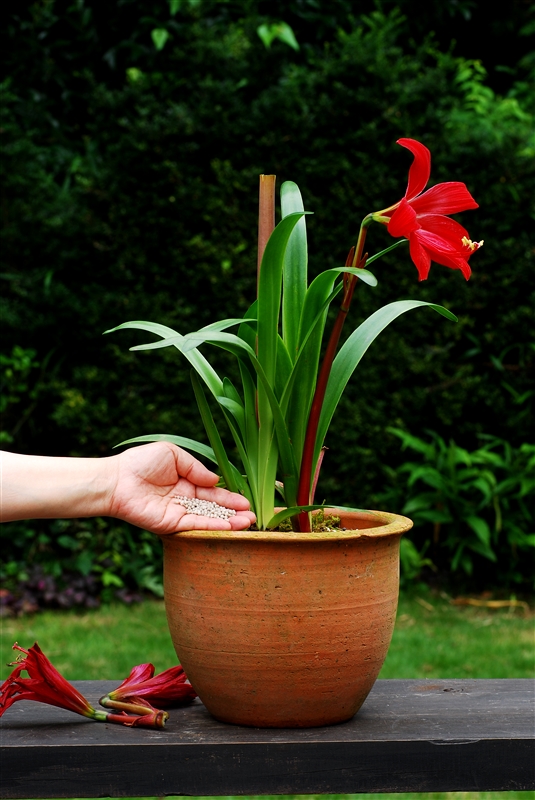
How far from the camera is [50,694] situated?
1252 mm

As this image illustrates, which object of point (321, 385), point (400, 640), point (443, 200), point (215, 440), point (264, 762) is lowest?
point (400, 640)

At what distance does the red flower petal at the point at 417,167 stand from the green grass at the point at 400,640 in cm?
193

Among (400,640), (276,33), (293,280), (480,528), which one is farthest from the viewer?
(276,33)

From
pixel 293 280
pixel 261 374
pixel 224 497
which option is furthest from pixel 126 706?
pixel 293 280

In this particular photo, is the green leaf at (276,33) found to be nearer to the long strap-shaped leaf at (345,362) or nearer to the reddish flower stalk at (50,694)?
the long strap-shaped leaf at (345,362)

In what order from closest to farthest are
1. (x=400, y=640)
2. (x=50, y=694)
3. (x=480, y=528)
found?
(x=50, y=694) → (x=400, y=640) → (x=480, y=528)

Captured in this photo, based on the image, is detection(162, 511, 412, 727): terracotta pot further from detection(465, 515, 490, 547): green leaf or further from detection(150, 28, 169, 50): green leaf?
detection(150, 28, 169, 50): green leaf

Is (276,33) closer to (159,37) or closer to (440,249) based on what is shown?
(159,37)

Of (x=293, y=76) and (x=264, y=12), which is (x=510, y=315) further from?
(x=264, y=12)

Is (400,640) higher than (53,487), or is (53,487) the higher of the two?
(53,487)

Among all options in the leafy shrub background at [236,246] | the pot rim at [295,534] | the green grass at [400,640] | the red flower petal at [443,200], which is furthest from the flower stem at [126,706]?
the leafy shrub background at [236,246]

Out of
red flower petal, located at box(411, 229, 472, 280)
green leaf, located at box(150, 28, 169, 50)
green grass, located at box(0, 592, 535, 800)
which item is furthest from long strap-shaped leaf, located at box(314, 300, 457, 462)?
green leaf, located at box(150, 28, 169, 50)

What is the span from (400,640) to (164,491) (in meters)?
2.14

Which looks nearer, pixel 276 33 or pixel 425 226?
pixel 425 226
